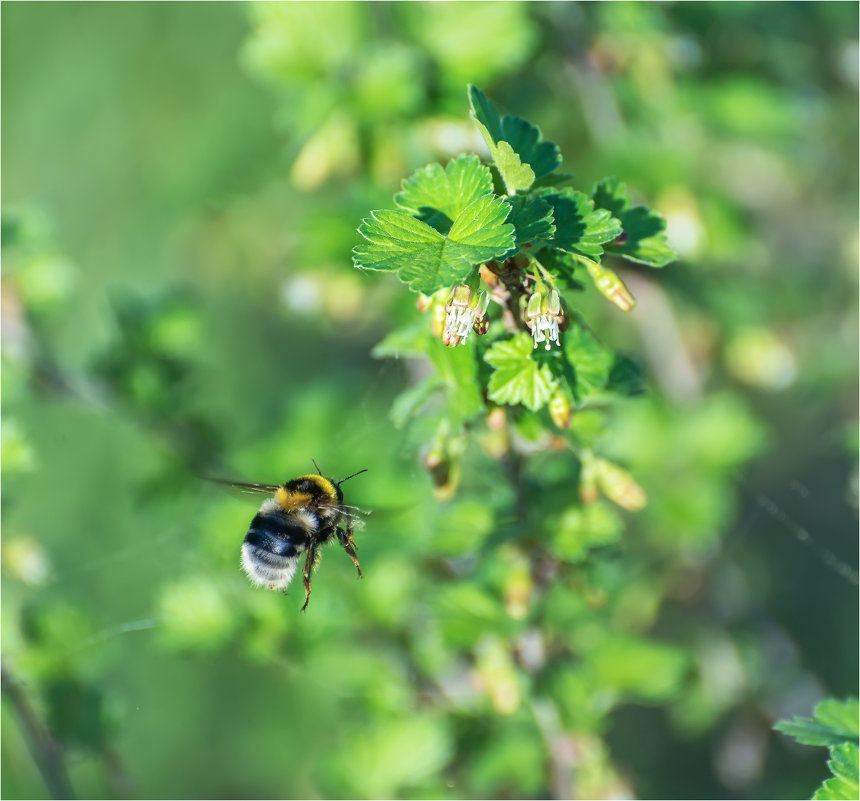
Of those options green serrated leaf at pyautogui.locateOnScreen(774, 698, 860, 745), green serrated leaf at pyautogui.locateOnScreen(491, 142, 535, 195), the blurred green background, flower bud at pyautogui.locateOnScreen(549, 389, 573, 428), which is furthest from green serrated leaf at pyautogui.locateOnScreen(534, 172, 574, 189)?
green serrated leaf at pyautogui.locateOnScreen(774, 698, 860, 745)

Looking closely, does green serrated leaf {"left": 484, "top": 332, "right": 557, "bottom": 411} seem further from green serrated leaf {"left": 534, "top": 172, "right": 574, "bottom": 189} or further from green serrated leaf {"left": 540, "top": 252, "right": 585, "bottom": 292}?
green serrated leaf {"left": 534, "top": 172, "right": 574, "bottom": 189}

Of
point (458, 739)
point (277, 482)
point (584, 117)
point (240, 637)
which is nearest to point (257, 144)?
point (584, 117)

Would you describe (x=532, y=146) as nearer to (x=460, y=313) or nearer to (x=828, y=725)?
(x=460, y=313)

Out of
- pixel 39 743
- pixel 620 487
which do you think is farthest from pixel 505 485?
pixel 39 743

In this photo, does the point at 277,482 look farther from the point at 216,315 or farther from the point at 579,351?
the point at 216,315

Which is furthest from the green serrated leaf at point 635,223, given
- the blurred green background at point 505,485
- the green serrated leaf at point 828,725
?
the green serrated leaf at point 828,725
